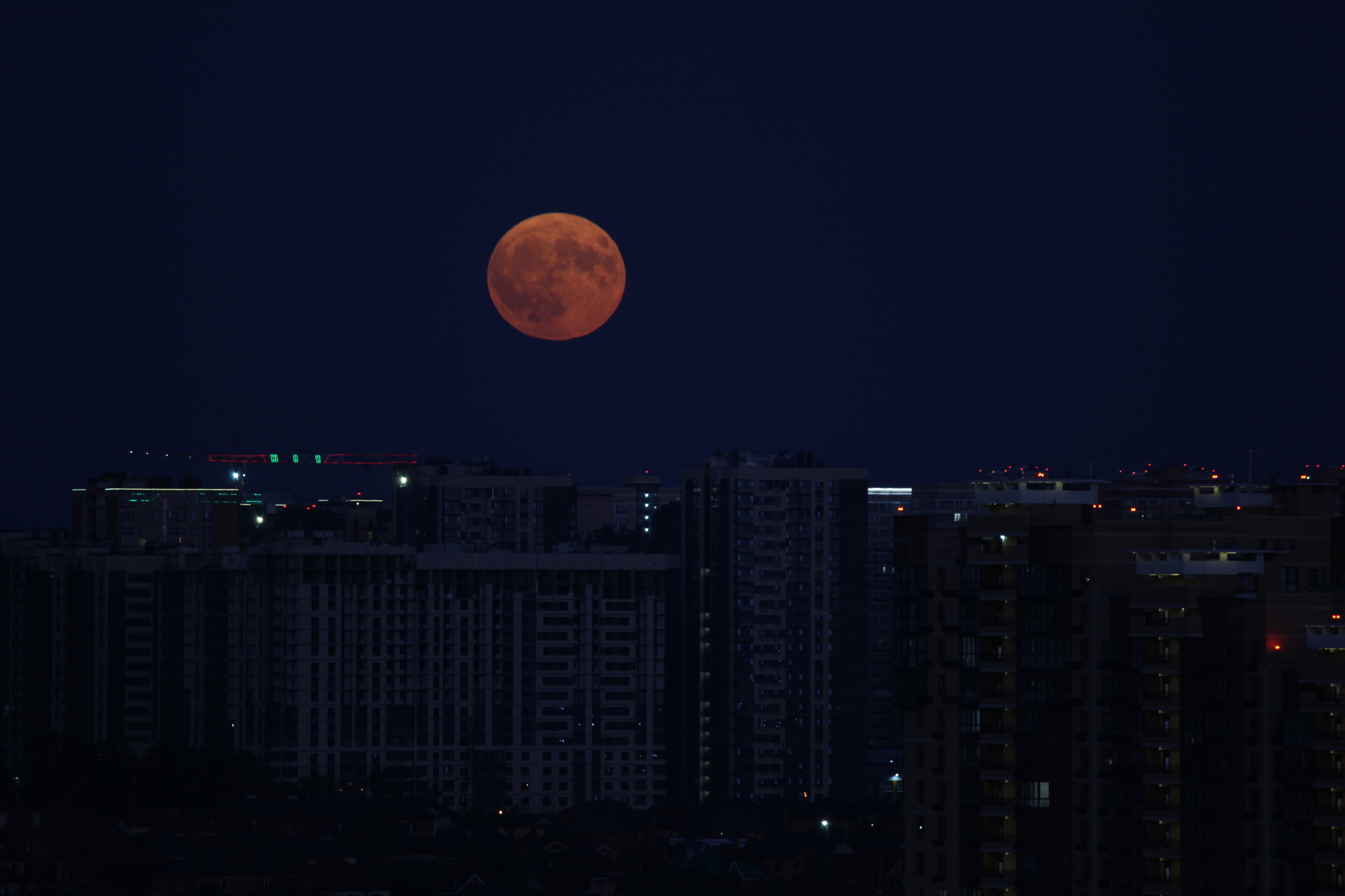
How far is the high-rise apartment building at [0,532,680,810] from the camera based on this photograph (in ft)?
320

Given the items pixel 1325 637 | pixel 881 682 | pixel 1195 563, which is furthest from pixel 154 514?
pixel 1325 637

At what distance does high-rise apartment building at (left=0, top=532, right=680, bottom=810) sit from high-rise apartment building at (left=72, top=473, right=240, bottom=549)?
41.9 metres

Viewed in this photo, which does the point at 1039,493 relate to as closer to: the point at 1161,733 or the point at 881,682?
the point at 1161,733

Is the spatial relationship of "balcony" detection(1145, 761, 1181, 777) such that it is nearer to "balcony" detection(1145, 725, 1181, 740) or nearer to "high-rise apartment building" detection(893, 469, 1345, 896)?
"high-rise apartment building" detection(893, 469, 1345, 896)

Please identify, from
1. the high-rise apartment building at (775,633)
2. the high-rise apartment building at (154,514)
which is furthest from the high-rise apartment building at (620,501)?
the high-rise apartment building at (775,633)

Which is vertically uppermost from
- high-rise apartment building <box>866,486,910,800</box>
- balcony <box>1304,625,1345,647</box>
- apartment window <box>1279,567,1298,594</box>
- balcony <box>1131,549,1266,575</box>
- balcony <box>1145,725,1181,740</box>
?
balcony <box>1131,549,1266,575</box>

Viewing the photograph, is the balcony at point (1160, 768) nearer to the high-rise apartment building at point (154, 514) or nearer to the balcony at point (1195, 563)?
the balcony at point (1195, 563)

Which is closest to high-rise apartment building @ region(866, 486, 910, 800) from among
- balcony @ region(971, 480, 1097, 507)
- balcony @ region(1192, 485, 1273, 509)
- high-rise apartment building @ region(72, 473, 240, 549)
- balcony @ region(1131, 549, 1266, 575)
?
high-rise apartment building @ region(72, 473, 240, 549)

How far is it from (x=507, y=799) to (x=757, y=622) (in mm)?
15070

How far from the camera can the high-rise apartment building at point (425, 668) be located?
9750 centimetres

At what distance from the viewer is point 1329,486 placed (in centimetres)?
4284

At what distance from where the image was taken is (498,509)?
131375 millimetres

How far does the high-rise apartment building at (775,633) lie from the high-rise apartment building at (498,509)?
2576 cm

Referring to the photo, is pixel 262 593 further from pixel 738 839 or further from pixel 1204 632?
pixel 1204 632
